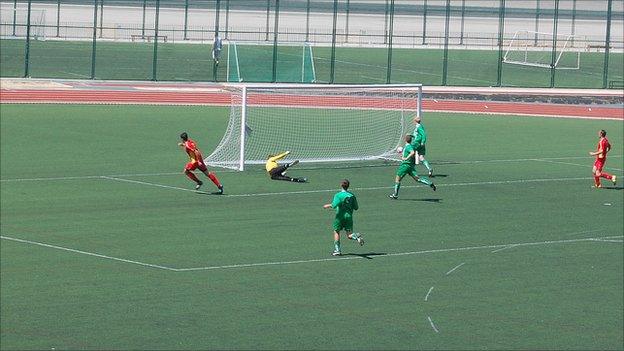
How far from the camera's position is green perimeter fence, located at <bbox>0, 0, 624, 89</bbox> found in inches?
2704

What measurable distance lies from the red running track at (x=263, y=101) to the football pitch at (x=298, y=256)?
12.2 metres

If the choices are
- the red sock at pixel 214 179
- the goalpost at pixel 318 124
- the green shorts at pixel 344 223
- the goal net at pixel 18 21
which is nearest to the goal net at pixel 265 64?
the goalpost at pixel 318 124

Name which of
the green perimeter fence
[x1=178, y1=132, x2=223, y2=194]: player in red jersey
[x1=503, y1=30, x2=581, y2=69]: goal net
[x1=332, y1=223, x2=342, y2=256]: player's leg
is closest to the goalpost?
[x1=178, y1=132, x2=223, y2=194]: player in red jersey

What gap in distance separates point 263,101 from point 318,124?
340 inches

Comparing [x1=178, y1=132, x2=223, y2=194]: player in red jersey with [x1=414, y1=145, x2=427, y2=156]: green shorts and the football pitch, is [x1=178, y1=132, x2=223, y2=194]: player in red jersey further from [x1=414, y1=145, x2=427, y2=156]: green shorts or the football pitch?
[x1=414, y1=145, x2=427, y2=156]: green shorts

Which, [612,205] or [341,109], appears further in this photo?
[341,109]

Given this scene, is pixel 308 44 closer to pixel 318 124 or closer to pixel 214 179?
pixel 318 124

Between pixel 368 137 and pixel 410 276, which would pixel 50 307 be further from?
pixel 368 137

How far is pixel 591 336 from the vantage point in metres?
23.0

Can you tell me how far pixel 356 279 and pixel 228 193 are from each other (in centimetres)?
1004

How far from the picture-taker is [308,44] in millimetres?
74625

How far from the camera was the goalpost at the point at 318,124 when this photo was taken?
4247cm

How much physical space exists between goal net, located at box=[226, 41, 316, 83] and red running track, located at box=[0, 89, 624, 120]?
3.80 meters

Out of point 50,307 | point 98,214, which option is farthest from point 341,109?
point 50,307
